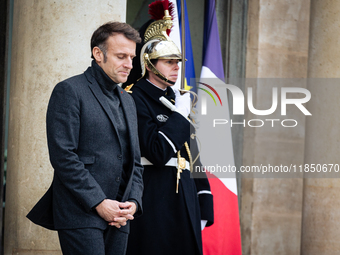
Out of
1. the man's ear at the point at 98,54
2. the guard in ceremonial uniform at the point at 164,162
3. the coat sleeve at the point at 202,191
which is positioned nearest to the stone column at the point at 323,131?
the coat sleeve at the point at 202,191

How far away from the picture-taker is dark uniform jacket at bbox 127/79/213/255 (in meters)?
2.75

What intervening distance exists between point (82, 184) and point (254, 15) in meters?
3.47

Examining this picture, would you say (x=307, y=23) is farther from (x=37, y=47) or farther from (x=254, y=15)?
(x=37, y=47)

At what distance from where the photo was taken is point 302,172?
493 cm

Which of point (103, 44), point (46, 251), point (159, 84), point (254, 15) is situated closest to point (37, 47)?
point (159, 84)

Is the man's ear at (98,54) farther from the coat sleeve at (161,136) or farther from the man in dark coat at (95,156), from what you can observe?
the coat sleeve at (161,136)

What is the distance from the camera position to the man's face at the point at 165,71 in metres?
2.99

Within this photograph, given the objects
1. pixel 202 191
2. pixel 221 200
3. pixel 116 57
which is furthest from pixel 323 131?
pixel 116 57

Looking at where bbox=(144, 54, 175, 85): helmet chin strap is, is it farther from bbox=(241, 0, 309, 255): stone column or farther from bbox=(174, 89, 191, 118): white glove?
bbox=(241, 0, 309, 255): stone column

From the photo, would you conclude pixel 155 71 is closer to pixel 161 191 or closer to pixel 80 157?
pixel 161 191

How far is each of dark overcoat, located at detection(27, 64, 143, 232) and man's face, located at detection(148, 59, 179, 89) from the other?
765 millimetres

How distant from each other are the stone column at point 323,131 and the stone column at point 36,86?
254 centimetres

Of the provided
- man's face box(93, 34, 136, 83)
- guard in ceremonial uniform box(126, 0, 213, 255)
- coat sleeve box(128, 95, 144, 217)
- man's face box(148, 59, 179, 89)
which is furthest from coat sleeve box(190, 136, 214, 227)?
man's face box(93, 34, 136, 83)

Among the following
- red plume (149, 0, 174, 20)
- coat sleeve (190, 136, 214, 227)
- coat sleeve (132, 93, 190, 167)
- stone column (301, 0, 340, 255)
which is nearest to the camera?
coat sleeve (132, 93, 190, 167)
